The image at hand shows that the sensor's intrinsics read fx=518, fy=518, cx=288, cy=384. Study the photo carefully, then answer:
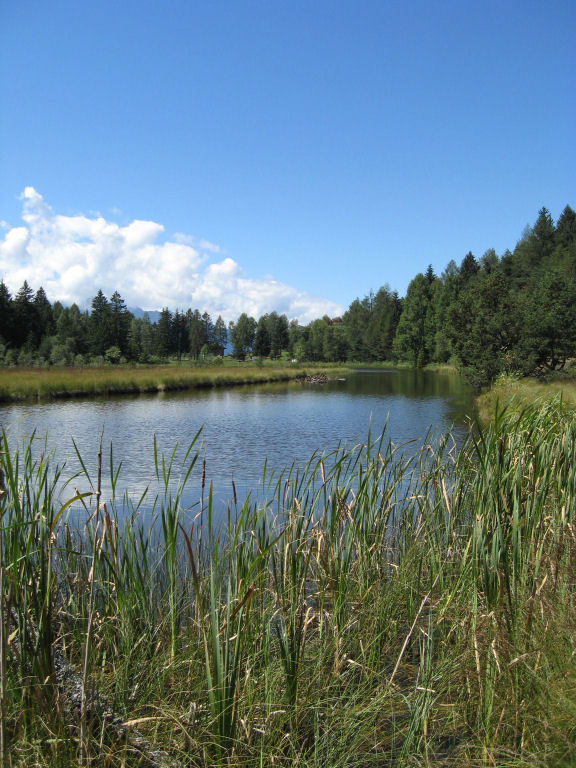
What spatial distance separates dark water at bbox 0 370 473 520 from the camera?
10928 mm

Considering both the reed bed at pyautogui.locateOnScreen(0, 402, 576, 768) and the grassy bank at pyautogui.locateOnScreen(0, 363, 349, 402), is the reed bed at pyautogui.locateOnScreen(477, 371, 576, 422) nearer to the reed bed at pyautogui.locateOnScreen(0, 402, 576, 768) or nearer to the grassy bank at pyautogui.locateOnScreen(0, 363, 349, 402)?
the reed bed at pyautogui.locateOnScreen(0, 402, 576, 768)

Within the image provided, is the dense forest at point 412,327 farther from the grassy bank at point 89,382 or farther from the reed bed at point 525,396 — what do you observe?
the grassy bank at point 89,382

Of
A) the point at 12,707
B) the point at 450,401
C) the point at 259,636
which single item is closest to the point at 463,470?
the point at 259,636

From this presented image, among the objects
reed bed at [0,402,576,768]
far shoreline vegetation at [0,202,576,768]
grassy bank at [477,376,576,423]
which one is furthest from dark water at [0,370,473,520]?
reed bed at [0,402,576,768]

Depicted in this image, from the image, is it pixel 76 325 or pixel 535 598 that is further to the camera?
pixel 76 325

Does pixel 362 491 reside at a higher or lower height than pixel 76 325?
lower

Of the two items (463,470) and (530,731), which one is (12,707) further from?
(463,470)

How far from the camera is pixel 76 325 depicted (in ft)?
224

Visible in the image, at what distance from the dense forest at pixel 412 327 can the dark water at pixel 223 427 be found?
14.7 feet

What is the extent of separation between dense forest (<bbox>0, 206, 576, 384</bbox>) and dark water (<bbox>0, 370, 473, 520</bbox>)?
14.7 feet

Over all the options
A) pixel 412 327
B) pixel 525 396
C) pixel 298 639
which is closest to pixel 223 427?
pixel 525 396

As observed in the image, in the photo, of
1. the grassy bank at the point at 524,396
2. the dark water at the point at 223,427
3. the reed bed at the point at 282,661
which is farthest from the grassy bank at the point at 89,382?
the reed bed at the point at 282,661

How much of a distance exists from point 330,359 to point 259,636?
93147 mm

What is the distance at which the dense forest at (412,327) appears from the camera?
88.7 ft
